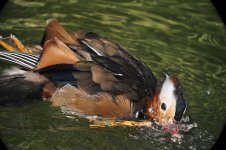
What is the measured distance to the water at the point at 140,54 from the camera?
20.1ft

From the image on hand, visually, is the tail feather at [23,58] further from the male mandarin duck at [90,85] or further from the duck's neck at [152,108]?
the duck's neck at [152,108]

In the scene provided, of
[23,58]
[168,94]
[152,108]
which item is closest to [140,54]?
[152,108]

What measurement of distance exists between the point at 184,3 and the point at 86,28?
1.70m

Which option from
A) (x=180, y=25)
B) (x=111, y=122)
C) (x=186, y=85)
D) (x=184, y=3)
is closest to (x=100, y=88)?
(x=111, y=122)

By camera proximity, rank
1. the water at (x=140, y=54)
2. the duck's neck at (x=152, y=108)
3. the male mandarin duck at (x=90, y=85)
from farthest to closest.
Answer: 1. the duck's neck at (x=152, y=108)
2. the male mandarin duck at (x=90, y=85)
3. the water at (x=140, y=54)

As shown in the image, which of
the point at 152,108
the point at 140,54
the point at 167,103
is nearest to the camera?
the point at 167,103

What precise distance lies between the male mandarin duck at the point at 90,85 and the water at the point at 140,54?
142 mm

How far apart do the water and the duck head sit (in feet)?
0.54

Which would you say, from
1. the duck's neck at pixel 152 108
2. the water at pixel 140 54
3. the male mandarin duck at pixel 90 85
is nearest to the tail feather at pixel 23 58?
the male mandarin duck at pixel 90 85

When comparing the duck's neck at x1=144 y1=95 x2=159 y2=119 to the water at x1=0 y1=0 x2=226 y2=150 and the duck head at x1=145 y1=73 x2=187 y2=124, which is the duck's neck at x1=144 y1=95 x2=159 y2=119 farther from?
the water at x1=0 y1=0 x2=226 y2=150

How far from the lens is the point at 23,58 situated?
6.46 meters

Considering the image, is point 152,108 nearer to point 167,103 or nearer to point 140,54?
point 167,103

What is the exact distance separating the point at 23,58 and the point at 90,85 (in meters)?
0.70

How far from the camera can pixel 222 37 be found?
8688 mm
